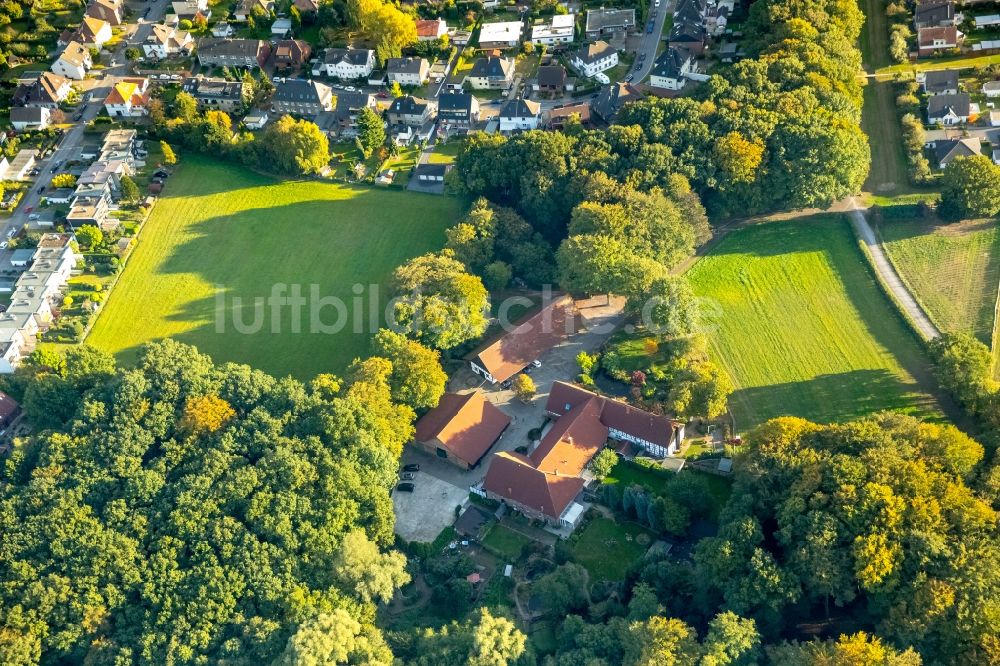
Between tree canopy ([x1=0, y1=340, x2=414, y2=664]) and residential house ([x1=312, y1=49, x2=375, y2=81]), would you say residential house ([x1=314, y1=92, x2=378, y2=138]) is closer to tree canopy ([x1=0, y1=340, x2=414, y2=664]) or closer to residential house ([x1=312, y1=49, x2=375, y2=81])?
residential house ([x1=312, y1=49, x2=375, y2=81])

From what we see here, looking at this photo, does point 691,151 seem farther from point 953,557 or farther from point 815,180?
point 953,557

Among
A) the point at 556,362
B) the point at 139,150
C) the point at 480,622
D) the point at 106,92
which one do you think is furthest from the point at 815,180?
the point at 106,92

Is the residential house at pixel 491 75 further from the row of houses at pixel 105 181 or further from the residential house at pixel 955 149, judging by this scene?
the residential house at pixel 955 149

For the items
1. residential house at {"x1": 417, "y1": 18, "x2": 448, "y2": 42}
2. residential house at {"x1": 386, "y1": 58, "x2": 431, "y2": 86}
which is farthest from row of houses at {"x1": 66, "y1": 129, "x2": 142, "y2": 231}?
residential house at {"x1": 417, "y1": 18, "x2": 448, "y2": 42}

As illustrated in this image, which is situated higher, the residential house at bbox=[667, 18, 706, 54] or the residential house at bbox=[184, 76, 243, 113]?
the residential house at bbox=[667, 18, 706, 54]

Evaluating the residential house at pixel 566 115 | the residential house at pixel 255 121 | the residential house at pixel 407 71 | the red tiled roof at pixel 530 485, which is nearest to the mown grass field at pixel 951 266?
the residential house at pixel 566 115

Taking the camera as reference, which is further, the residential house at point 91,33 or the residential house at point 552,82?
the residential house at point 91,33
